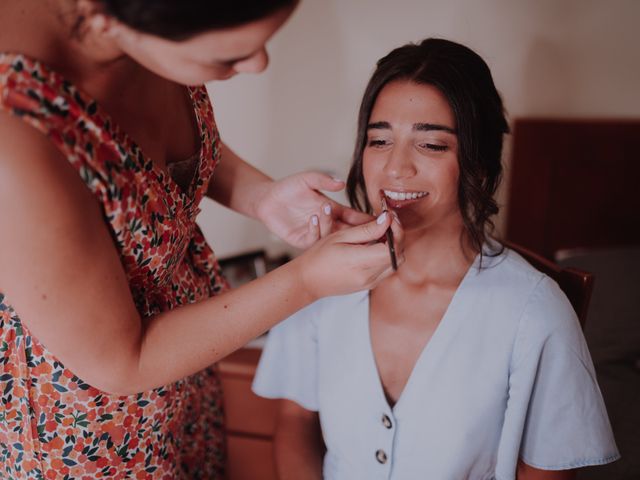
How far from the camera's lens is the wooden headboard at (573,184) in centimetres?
223

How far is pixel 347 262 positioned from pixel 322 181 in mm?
362

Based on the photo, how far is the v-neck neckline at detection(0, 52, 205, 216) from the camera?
29.8 inches

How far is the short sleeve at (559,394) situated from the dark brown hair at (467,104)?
25cm

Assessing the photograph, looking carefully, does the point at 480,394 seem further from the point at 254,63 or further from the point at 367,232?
the point at 254,63

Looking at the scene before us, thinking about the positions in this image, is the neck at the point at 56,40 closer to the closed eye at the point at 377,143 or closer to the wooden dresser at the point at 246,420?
the closed eye at the point at 377,143

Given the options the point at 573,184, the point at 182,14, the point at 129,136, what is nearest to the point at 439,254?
the point at 129,136

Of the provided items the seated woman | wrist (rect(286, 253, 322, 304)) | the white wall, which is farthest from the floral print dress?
the white wall

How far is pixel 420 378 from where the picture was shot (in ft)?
3.79

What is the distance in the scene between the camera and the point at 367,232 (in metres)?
0.91

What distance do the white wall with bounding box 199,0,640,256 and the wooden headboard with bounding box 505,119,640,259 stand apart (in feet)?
0.29

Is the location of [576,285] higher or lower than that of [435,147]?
lower

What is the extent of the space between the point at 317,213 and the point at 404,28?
1137mm

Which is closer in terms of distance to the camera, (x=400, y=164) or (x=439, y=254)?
(x=400, y=164)

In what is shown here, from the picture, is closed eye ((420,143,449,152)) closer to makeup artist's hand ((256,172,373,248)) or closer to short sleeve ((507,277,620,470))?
makeup artist's hand ((256,172,373,248))
